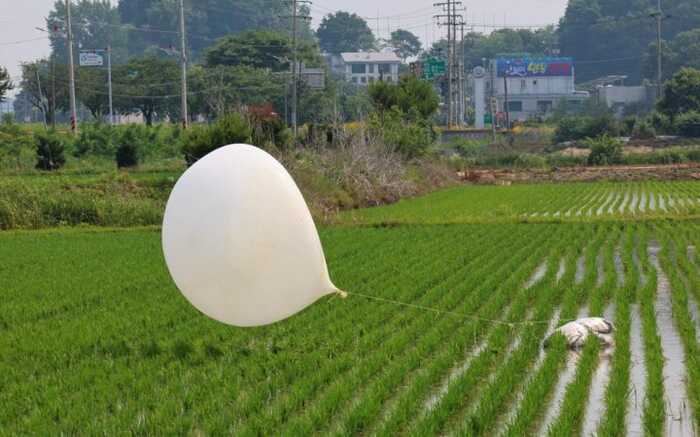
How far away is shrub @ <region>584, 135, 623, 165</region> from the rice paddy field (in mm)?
39300

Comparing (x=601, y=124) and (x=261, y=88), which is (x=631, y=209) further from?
(x=261, y=88)

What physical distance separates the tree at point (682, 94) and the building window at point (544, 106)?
48.9 metres

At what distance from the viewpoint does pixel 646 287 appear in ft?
44.3

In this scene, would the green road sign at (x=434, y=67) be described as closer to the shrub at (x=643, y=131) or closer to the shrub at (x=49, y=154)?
the shrub at (x=643, y=131)

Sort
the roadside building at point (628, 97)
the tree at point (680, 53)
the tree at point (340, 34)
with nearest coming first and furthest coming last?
the roadside building at point (628, 97)
the tree at point (680, 53)
the tree at point (340, 34)

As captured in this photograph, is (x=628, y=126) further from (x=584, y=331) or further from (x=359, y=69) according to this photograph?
(x=359, y=69)

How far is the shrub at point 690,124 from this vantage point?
6931 centimetres

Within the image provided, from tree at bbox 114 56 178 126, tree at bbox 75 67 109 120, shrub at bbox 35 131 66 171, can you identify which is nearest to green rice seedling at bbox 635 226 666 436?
shrub at bbox 35 131 66 171

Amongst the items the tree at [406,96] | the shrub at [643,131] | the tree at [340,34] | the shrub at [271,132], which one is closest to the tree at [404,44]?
the tree at [340,34]

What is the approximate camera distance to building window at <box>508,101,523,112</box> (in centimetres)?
12469

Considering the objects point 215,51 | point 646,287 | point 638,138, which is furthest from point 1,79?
point 646,287

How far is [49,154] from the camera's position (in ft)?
137

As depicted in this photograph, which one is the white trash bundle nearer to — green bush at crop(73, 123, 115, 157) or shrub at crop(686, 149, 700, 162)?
green bush at crop(73, 123, 115, 157)

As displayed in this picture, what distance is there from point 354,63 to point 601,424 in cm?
14086
